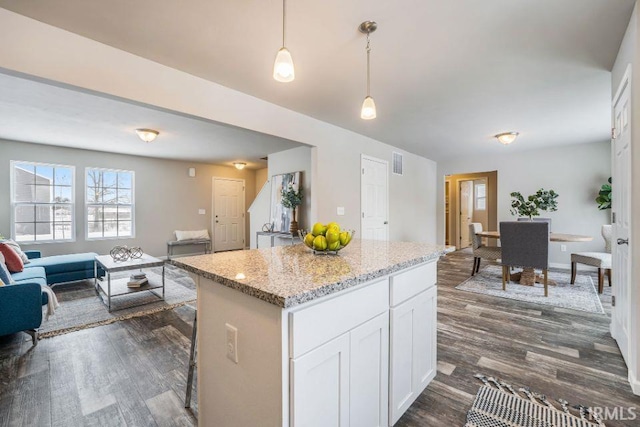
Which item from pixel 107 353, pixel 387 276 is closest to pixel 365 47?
pixel 387 276

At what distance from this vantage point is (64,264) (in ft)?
13.2

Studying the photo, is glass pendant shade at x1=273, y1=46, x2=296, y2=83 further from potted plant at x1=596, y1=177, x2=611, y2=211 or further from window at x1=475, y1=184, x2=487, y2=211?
window at x1=475, y1=184, x2=487, y2=211

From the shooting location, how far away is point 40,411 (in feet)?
5.39

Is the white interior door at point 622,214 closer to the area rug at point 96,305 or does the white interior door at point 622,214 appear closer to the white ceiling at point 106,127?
the white ceiling at point 106,127

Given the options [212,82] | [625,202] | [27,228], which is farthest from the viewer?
[27,228]

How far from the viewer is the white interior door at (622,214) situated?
1964mm

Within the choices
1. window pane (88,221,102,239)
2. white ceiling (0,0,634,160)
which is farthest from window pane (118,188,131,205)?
white ceiling (0,0,634,160)

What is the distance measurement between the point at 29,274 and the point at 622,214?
582 centimetres

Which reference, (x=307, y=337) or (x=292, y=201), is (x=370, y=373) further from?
(x=292, y=201)

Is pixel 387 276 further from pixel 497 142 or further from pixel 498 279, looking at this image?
pixel 497 142

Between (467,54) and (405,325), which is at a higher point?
(467,54)

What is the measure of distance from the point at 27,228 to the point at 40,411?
5141 millimetres

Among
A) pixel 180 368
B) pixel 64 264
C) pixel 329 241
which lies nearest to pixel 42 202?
pixel 64 264

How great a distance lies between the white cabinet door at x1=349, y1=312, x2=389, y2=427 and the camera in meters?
1.19
